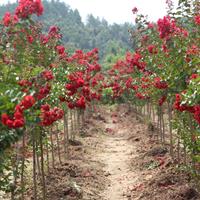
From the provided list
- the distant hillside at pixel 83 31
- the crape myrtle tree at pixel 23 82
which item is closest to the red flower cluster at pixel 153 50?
the crape myrtle tree at pixel 23 82

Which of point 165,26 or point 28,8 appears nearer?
point 28,8

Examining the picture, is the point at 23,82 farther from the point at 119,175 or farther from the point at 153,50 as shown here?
the point at 119,175

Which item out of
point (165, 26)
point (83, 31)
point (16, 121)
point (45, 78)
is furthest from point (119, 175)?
point (83, 31)

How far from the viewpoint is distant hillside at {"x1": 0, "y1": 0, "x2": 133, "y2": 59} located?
81062 mm

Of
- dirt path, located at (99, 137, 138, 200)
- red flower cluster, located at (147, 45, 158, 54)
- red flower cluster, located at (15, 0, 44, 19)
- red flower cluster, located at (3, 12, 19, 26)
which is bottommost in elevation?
dirt path, located at (99, 137, 138, 200)

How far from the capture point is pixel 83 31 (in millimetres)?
90750

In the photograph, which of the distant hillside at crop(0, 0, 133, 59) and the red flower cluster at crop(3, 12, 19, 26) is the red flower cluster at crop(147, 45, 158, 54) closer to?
the red flower cluster at crop(3, 12, 19, 26)

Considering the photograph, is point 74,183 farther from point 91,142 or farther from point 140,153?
point 91,142

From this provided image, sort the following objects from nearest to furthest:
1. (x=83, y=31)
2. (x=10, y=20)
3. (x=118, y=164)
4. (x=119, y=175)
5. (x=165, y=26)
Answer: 1. (x=10, y=20)
2. (x=165, y=26)
3. (x=119, y=175)
4. (x=118, y=164)
5. (x=83, y=31)

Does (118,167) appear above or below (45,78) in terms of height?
below

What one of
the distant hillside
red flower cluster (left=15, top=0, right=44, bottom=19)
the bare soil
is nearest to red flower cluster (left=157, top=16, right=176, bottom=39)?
red flower cluster (left=15, top=0, right=44, bottom=19)

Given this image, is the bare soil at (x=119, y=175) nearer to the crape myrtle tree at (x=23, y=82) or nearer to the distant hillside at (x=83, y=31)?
the crape myrtle tree at (x=23, y=82)

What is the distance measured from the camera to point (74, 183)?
33.3 feet

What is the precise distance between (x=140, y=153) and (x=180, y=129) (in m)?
6.35
